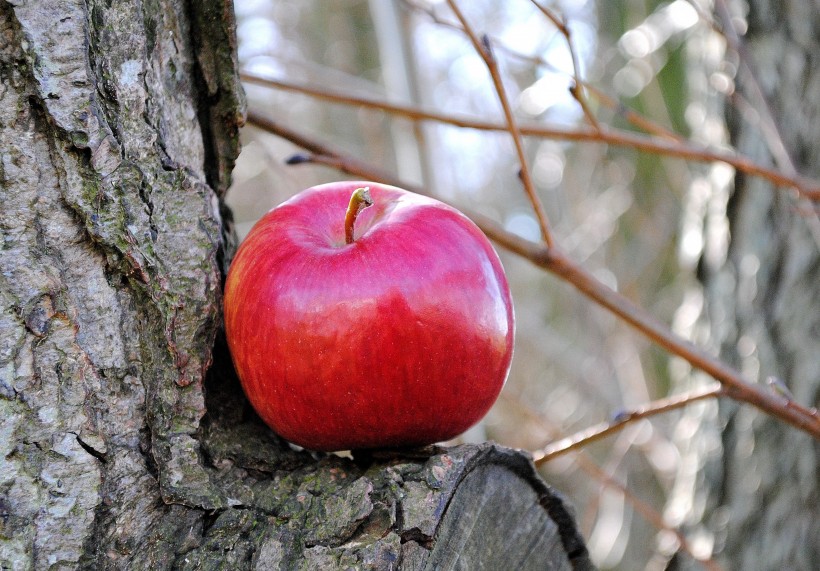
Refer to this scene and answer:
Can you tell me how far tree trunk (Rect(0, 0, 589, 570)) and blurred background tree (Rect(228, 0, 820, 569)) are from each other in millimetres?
464

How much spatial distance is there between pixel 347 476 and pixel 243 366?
7.3 inches

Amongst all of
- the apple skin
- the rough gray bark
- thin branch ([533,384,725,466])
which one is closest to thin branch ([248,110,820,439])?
thin branch ([533,384,725,466])

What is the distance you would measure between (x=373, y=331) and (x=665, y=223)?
130 inches

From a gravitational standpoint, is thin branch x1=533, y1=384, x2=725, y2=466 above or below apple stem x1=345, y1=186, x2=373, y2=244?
below

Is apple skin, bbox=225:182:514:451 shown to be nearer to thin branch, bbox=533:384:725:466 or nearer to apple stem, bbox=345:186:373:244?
apple stem, bbox=345:186:373:244

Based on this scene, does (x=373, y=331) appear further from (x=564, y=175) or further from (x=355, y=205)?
(x=564, y=175)

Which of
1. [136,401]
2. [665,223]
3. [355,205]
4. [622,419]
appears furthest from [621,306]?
[665,223]

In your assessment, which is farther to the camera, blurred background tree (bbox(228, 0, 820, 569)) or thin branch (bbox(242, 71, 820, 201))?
blurred background tree (bbox(228, 0, 820, 569))

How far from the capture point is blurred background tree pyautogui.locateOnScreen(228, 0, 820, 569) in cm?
170

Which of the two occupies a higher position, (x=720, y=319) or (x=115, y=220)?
(x=720, y=319)

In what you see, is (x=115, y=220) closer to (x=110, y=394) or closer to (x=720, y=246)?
(x=110, y=394)

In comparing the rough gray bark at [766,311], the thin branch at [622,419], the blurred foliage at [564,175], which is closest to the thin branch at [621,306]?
the thin branch at [622,419]

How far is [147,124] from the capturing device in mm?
900

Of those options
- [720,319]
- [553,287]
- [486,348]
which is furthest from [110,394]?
[553,287]
